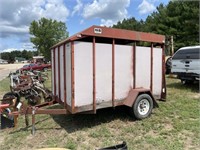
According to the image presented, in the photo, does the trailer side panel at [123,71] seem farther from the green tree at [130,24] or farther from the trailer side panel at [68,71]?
the green tree at [130,24]

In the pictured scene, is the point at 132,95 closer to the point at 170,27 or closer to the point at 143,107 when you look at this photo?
the point at 143,107

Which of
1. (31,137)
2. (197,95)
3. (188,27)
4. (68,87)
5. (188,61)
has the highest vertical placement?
(188,27)

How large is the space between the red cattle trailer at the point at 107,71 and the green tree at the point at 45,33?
2974 cm

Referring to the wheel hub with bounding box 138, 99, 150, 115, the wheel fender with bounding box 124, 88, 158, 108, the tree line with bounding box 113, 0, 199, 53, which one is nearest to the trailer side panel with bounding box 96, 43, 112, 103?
the wheel fender with bounding box 124, 88, 158, 108

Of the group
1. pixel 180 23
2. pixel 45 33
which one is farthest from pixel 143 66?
pixel 45 33

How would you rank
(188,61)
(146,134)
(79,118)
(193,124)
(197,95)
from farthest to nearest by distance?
(188,61) → (197,95) → (79,118) → (193,124) → (146,134)

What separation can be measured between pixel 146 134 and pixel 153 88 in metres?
1.72

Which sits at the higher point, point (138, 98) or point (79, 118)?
point (138, 98)

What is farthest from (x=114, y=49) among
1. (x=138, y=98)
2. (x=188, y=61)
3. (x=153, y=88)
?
(x=188, y=61)

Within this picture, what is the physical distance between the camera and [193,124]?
211 inches

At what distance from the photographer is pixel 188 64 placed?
9.41 m

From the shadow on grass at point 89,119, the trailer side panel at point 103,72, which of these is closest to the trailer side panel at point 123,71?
the trailer side panel at point 103,72

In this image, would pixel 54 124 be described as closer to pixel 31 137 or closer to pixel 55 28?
pixel 31 137

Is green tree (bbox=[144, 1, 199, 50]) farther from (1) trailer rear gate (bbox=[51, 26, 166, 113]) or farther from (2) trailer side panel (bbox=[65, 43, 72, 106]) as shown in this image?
(2) trailer side panel (bbox=[65, 43, 72, 106])
